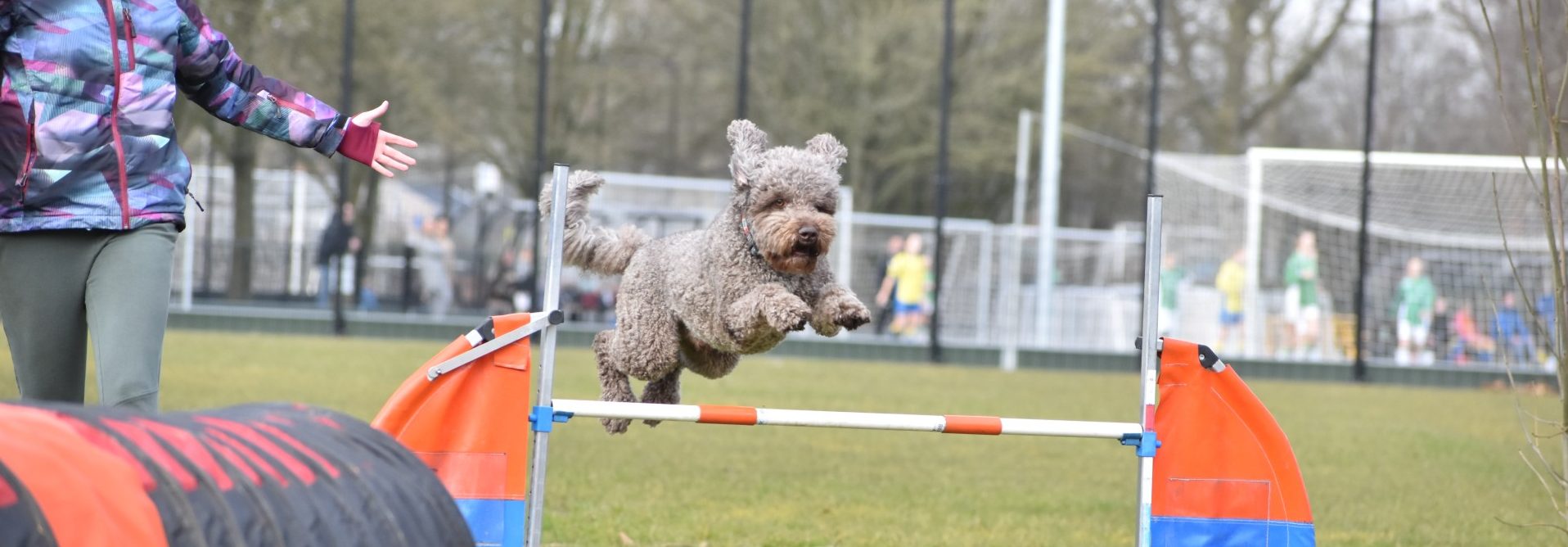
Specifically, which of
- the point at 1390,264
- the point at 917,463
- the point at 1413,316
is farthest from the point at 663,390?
the point at 1390,264

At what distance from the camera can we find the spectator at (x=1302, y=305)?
19328mm

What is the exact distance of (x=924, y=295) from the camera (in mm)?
20375

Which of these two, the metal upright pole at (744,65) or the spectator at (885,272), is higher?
the metal upright pole at (744,65)

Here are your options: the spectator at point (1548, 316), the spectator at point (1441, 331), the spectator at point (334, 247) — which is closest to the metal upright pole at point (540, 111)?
the spectator at point (334, 247)

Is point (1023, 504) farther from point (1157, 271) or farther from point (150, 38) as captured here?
point (150, 38)

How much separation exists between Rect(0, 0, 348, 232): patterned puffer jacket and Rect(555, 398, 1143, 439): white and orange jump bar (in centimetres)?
117

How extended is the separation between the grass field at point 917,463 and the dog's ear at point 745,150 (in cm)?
233

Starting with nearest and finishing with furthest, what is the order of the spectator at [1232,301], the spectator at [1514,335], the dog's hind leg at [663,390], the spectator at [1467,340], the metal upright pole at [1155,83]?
the dog's hind leg at [663,390] → the metal upright pole at [1155,83] → the spectator at [1514,335] → the spectator at [1467,340] → the spectator at [1232,301]

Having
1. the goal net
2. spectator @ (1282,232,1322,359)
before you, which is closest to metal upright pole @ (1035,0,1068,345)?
the goal net

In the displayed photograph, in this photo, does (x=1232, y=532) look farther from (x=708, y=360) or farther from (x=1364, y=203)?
(x=1364, y=203)

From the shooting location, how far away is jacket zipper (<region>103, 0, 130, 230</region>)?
359cm

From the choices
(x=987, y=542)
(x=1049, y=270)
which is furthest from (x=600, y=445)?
(x=1049, y=270)

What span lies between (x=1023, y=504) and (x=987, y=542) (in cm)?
131

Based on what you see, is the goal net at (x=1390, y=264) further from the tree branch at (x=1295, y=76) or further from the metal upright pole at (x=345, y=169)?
the metal upright pole at (x=345, y=169)
